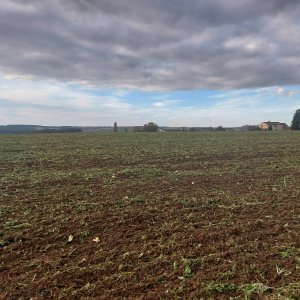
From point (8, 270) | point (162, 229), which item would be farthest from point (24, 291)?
point (162, 229)

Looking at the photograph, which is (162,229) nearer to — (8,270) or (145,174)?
(8,270)

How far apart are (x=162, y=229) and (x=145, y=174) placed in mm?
7551

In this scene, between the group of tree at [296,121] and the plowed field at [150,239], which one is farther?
the group of tree at [296,121]

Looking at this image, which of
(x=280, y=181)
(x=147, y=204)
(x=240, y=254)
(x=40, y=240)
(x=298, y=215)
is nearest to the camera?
(x=240, y=254)

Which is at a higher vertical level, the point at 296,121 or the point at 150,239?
the point at 296,121

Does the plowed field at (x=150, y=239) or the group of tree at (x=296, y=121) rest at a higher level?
the group of tree at (x=296, y=121)

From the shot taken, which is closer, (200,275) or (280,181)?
(200,275)

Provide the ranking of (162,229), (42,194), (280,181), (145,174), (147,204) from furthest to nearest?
(145,174), (280,181), (42,194), (147,204), (162,229)

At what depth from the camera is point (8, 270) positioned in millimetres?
5203

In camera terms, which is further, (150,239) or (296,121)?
(296,121)

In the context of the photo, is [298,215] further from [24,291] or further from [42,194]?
[42,194]

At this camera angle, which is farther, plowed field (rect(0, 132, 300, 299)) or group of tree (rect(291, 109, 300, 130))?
group of tree (rect(291, 109, 300, 130))

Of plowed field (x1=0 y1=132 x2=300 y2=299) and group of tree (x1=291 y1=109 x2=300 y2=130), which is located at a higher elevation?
group of tree (x1=291 y1=109 x2=300 y2=130)

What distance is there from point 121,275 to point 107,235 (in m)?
1.77
